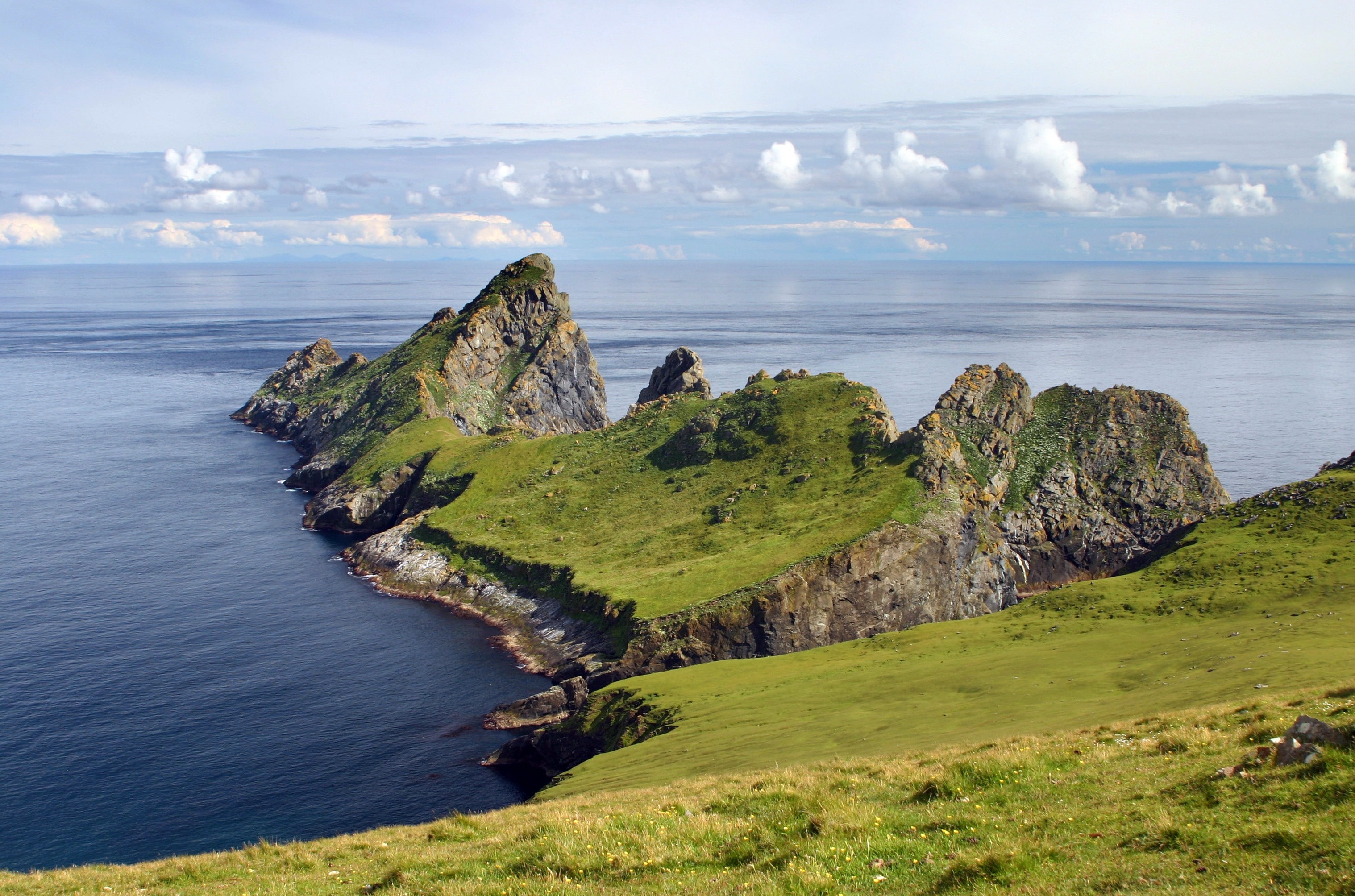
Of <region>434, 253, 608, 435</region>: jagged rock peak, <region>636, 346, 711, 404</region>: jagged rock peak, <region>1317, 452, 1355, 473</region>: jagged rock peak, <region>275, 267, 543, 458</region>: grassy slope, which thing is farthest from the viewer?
<region>434, 253, 608, 435</region>: jagged rock peak

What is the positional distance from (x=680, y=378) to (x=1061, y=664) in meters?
96.5

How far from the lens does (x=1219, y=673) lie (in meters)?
44.0

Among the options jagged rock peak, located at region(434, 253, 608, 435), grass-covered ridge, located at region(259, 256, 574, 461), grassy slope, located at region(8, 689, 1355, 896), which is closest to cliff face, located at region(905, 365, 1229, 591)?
grassy slope, located at region(8, 689, 1355, 896)

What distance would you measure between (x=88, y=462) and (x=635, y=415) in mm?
96497

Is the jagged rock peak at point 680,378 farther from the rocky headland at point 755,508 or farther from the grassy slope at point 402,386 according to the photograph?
the grassy slope at point 402,386

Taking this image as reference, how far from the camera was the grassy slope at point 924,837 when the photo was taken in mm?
17953

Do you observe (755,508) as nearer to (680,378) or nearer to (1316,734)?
(680,378)

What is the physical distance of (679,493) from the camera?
10881cm

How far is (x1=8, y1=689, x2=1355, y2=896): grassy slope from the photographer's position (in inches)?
707

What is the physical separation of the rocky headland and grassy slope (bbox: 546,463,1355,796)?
7371 millimetres

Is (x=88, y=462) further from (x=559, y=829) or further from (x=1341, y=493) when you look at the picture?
(x=1341, y=493)

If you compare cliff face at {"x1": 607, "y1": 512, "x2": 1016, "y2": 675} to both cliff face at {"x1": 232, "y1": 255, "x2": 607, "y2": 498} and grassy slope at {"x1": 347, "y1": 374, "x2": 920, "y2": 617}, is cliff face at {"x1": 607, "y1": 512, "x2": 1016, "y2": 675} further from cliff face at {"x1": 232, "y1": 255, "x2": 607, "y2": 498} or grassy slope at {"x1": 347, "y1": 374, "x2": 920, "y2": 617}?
cliff face at {"x1": 232, "y1": 255, "x2": 607, "y2": 498}

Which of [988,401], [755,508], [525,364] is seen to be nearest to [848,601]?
[755,508]

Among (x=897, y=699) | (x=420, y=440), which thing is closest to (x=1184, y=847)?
(x=897, y=699)
